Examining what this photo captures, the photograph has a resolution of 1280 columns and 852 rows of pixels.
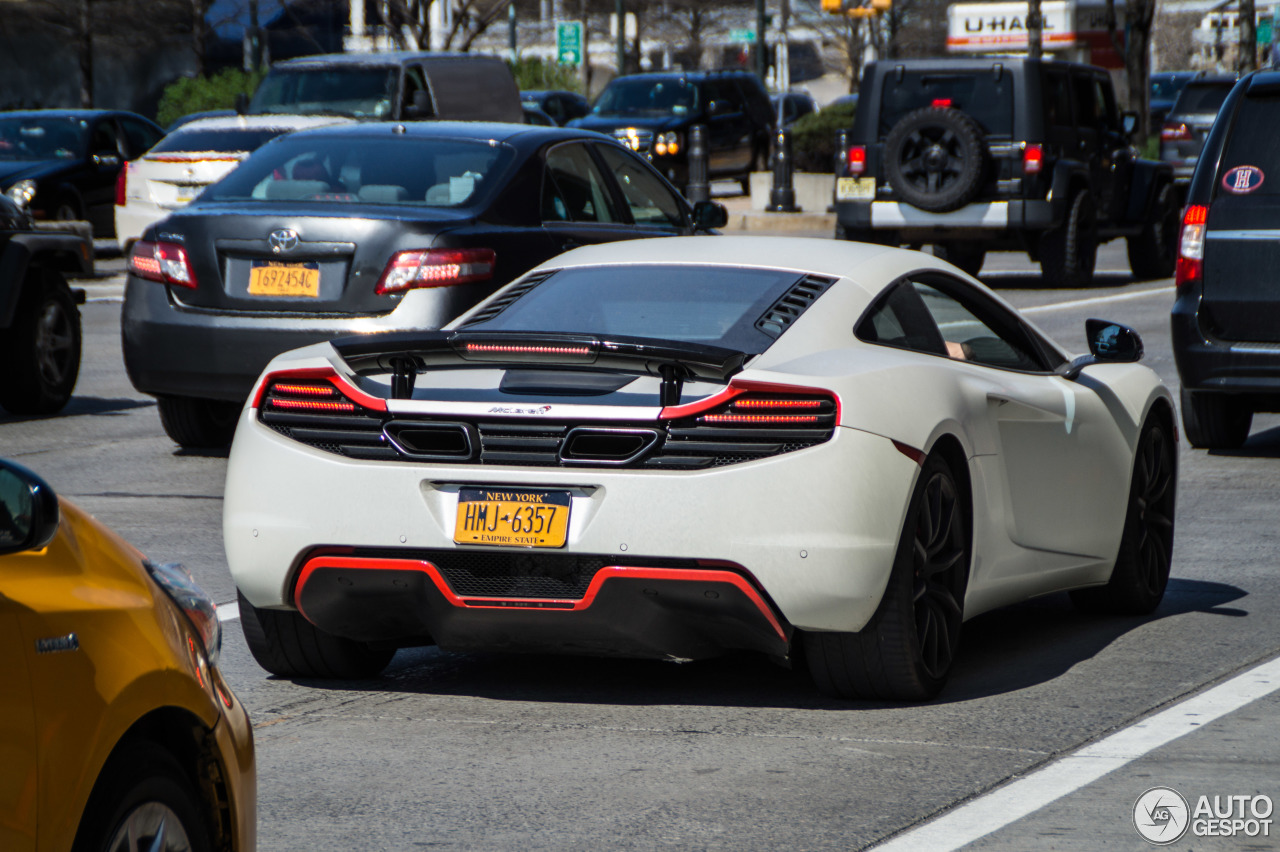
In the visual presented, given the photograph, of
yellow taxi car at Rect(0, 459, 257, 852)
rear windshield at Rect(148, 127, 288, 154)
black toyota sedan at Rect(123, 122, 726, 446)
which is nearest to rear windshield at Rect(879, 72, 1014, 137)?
rear windshield at Rect(148, 127, 288, 154)

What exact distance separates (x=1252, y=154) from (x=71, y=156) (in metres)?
18.2

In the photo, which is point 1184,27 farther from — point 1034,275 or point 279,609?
point 279,609

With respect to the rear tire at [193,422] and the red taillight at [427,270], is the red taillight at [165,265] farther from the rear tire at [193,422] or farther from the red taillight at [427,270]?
the red taillight at [427,270]

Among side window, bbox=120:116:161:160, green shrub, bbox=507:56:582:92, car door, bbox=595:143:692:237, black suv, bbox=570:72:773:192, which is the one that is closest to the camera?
car door, bbox=595:143:692:237

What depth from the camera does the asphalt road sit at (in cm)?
451

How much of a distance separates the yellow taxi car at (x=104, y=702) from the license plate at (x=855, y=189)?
1762 centimetres

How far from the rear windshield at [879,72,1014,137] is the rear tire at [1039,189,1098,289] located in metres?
1.22

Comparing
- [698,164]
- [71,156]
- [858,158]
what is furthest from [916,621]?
[698,164]

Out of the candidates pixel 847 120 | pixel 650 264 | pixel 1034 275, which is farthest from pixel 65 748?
pixel 847 120

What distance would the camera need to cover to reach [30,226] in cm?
1225

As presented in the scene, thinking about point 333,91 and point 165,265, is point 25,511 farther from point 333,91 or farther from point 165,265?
point 333,91

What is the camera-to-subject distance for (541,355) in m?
5.34

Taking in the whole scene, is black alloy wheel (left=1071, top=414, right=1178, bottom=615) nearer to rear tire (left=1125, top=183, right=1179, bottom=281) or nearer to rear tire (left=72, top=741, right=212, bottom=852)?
rear tire (left=72, top=741, right=212, bottom=852)

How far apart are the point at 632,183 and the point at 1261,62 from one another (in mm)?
50145
